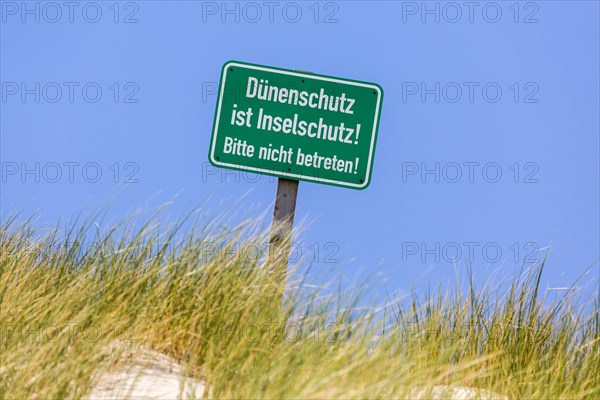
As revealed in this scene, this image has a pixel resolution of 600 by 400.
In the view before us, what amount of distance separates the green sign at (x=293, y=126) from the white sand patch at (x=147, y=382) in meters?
2.04

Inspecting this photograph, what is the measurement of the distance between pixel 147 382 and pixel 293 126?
2602 millimetres

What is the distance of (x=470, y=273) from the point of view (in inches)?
257

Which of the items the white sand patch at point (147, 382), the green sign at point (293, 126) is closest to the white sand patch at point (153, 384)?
the white sand patch at point (147, 382)

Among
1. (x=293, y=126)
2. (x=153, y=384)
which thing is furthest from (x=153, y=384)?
(x=293, y=126)

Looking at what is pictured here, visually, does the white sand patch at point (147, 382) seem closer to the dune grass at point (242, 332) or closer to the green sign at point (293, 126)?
the dune grass at point (242, 332)

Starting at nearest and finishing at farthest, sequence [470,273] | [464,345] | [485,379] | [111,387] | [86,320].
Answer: [111,387] → [86,320] → [485,379] → [464,345] → [470,273]

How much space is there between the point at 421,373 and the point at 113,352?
197cm

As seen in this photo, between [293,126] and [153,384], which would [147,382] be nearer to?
[153,384]

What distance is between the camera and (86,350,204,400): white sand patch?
4188mm

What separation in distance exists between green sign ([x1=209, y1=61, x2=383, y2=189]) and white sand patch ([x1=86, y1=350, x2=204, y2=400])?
204 cm

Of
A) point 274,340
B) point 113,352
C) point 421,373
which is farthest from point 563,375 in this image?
point 113,352

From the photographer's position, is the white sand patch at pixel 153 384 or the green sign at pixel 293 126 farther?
the green sign at pixel 293 126

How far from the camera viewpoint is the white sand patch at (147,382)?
13.7 feet

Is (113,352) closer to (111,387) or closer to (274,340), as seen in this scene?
(111,387)
